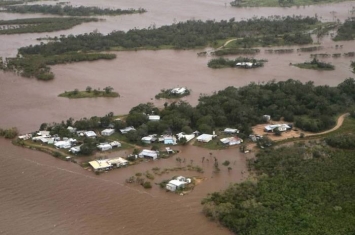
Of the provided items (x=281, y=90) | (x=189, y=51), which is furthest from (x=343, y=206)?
(x=189, y=51)

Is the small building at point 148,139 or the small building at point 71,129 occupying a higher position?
the small building at point 71,129

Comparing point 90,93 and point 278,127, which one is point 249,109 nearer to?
point 278,127

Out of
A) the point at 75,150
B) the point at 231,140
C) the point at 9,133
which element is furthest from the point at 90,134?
the point at 231,140

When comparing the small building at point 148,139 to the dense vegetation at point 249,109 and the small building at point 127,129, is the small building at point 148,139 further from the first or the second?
the small building at point 127,129

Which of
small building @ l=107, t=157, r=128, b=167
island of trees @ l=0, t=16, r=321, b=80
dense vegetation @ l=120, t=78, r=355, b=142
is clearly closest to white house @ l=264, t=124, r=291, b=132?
dense vegetation @ l=120, t=78, r=355, b=142

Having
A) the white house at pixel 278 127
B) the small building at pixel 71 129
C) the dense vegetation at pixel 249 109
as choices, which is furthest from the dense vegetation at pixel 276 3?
the small building at pixel 71 129

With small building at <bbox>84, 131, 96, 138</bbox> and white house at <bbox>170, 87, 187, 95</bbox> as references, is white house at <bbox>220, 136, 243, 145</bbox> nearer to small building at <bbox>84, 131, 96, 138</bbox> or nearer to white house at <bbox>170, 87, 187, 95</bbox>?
small building at <bbox>84, 131, 96, 138</bbox>

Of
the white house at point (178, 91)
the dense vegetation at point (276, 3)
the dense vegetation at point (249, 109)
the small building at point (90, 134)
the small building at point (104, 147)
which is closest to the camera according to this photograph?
the small building at point (104, 147)
